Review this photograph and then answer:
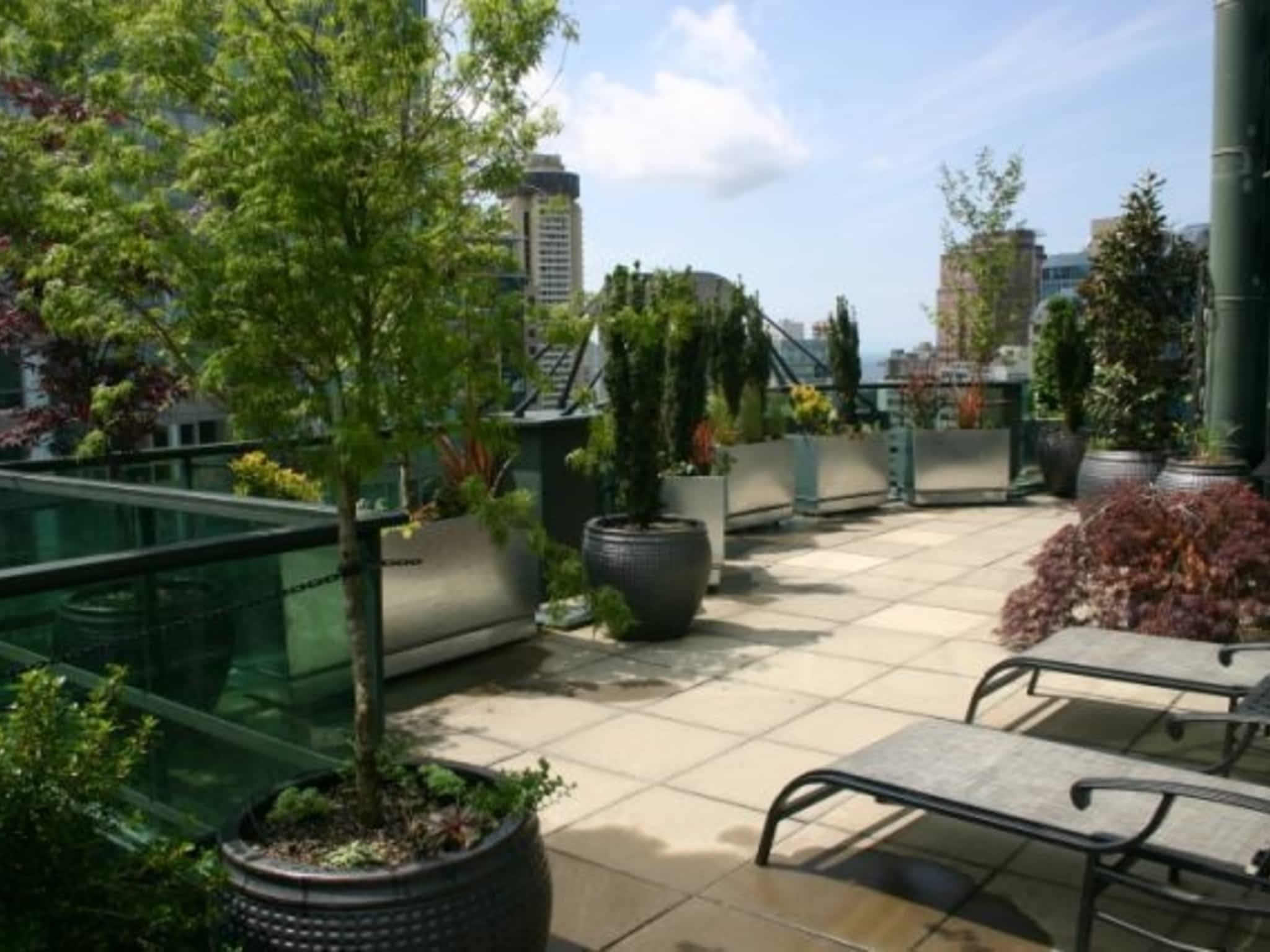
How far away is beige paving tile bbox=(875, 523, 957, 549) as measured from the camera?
30.9 feet

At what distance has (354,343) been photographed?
2541mm

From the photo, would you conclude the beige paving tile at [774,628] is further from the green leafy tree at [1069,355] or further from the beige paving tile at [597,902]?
the green leafy tree at [1069,355]

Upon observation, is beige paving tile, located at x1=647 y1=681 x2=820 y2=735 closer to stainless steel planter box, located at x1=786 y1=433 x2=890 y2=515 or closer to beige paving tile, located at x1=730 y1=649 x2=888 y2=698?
beige paving tile, located at x1=730 y1=649 x2=888 y2=698

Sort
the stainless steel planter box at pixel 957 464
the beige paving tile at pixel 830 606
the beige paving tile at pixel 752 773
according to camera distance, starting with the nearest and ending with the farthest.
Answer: the beige paving tile at pixel 752 773 < the beige paving tile at pixel 830 606 < the stainless steel planter box at pixel 957 464

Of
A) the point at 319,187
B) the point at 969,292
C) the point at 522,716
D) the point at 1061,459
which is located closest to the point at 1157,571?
the point at 522,716

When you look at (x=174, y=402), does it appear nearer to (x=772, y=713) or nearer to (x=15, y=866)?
(x=772, y=713)

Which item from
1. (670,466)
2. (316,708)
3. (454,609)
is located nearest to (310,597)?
(316,708)

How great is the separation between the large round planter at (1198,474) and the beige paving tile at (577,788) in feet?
15.0

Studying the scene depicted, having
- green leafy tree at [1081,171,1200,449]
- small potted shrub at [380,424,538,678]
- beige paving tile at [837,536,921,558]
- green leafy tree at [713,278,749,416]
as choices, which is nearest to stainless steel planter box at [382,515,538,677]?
small potted shrub at [380,424,538,678]

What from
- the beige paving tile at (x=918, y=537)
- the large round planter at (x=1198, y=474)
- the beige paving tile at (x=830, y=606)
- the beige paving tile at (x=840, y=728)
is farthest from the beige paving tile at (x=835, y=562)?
the beige paving tile at (x=840, y=728)

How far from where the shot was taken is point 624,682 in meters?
5.64

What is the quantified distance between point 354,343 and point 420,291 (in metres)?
0.19

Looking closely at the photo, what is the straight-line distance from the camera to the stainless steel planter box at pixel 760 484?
383 inches

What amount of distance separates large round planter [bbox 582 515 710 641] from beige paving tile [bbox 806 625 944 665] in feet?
2.35
